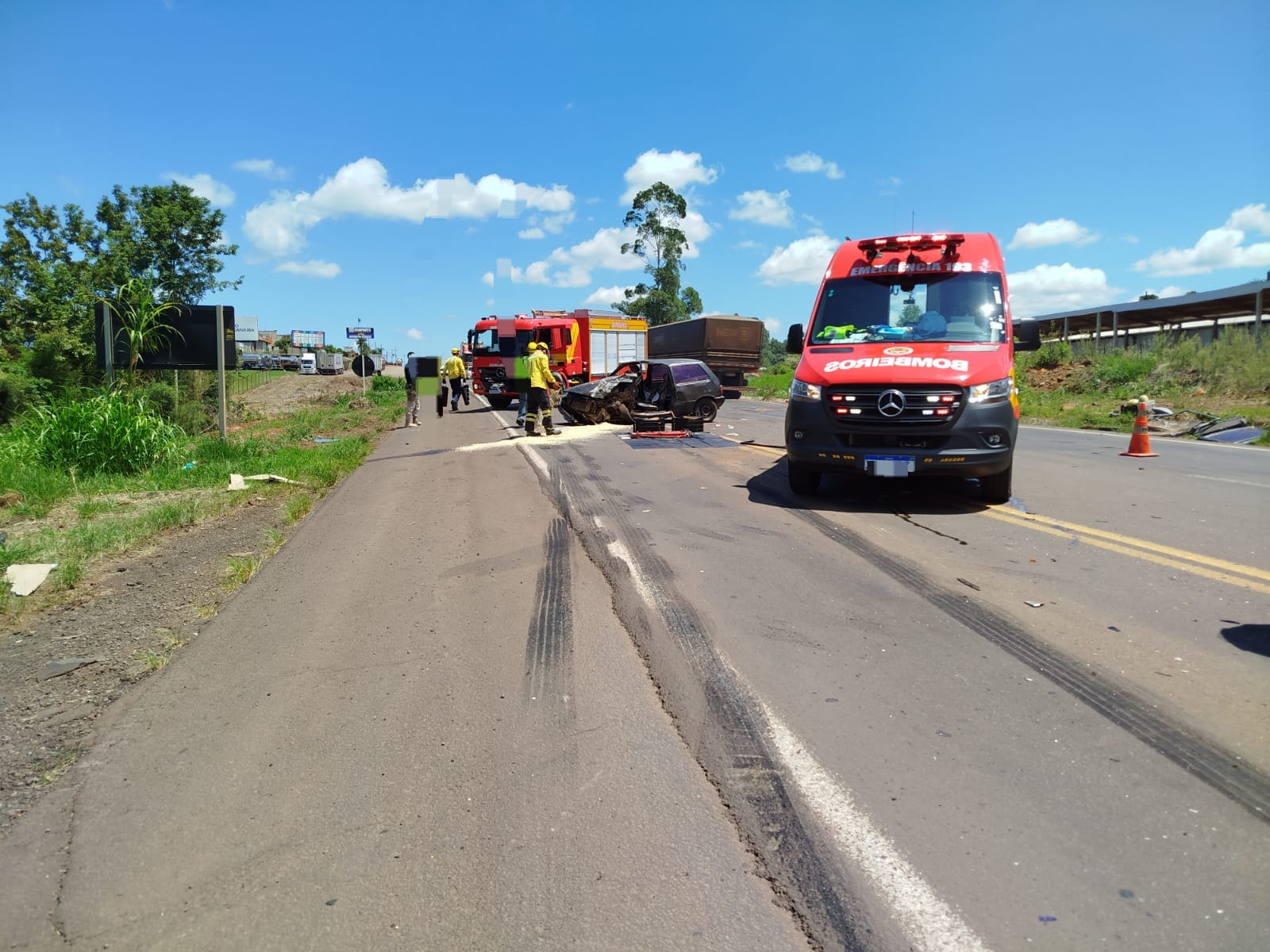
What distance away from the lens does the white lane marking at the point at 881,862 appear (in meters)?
2.35

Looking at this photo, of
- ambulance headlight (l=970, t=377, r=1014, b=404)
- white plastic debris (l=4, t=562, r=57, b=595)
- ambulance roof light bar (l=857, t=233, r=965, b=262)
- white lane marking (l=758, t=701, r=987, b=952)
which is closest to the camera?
white lane marking (l=758, t=701, r=987, b=952)

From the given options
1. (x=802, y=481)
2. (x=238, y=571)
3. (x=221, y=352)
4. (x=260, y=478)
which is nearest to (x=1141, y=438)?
(x=802, y=481)

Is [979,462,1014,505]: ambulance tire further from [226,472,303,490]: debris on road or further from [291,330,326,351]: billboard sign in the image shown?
[291,330,326,351]: billboard sign

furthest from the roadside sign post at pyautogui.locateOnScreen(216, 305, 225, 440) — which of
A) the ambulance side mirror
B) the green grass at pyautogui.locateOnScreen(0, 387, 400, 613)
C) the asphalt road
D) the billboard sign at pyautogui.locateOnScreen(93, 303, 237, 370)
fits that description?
the ambulance side mirror

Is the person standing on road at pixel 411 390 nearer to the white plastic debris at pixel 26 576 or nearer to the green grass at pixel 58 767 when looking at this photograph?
the white plastic debris at pixel 26 576

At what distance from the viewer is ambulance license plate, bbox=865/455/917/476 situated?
318 inches

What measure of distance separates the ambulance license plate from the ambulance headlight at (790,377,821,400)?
0.82 metres

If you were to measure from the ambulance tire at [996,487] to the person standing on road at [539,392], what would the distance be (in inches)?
377

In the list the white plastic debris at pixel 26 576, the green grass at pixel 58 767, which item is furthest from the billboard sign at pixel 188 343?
the green grass at pixel 58 767

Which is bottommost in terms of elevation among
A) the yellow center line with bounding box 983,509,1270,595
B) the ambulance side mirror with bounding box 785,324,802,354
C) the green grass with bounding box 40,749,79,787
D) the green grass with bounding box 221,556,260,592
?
the green grass with bounding box 40,749,79,787

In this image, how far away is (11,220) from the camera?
31516 millimetres

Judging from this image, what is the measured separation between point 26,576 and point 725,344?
103 feet

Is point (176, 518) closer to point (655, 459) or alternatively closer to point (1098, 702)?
point (655, 459)

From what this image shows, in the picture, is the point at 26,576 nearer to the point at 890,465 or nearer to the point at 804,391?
the point at 804,391
